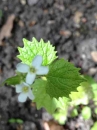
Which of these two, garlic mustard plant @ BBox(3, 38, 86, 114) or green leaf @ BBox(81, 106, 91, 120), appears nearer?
garlic mustard plant @ BBox(3, 38, 86, 114)

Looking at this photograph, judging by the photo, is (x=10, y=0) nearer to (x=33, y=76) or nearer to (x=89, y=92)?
(x=89, y=92)

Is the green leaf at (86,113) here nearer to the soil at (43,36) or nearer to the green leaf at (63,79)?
the soil at (43,36)

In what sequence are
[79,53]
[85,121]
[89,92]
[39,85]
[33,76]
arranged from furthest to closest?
[79,53]
[85,121]
[89,92]
[39,85]
[33,76]

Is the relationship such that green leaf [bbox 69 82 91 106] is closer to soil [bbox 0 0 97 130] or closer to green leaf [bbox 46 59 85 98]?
soil [bbox 0 0 97 130]

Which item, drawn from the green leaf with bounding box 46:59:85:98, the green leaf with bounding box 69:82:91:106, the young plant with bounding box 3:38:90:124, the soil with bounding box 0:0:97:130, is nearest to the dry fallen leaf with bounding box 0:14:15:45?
the soil with bounding box 0:0:97:130

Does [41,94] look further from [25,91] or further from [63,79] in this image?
[63,79]

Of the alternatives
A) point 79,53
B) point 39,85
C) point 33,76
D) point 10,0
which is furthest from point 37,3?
point 33,76
